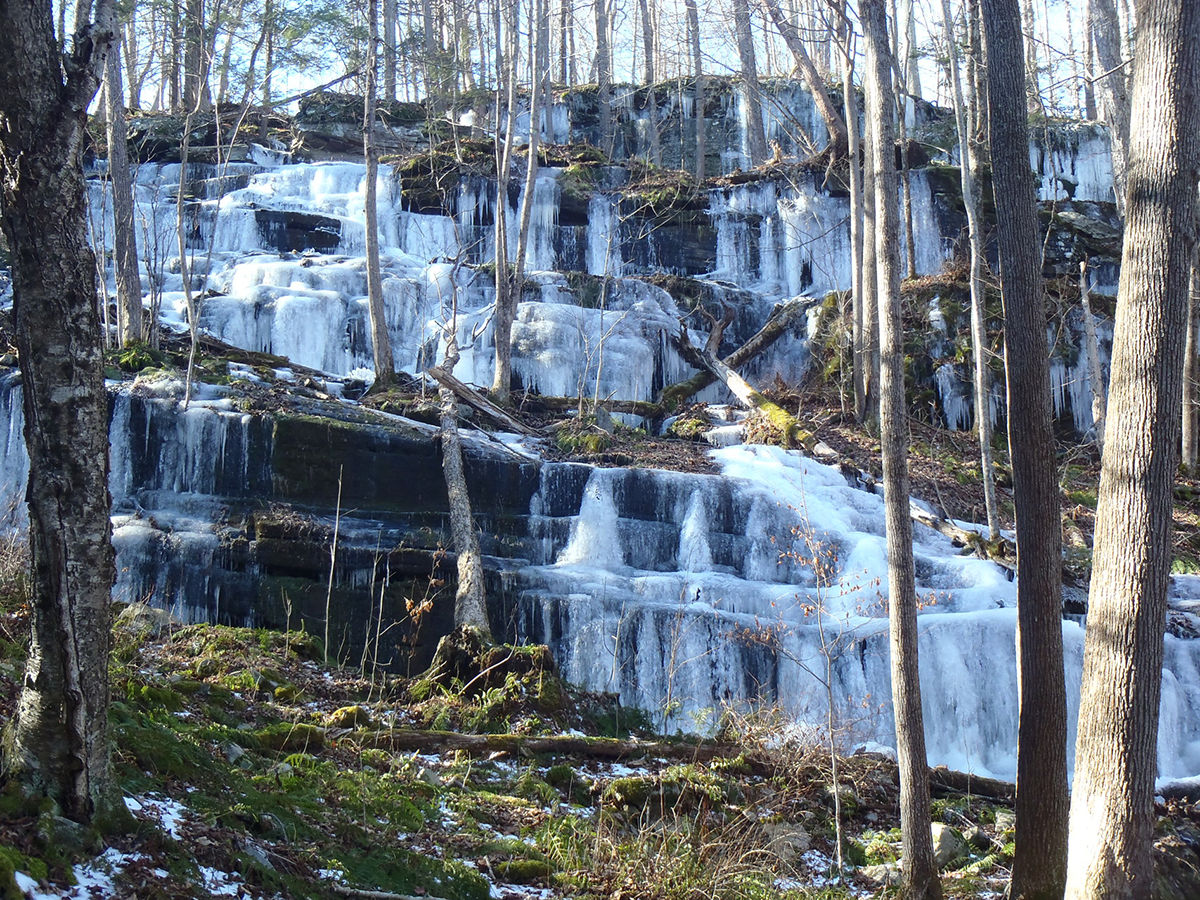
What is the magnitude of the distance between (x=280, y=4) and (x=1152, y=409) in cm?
1545

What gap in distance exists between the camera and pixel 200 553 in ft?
31.9

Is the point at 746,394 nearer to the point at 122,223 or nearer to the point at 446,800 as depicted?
the point at 122,223

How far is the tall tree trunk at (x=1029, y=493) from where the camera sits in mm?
5164

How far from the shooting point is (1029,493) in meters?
5.35

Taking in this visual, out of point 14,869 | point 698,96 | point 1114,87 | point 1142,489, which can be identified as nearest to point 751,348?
point 1114,87

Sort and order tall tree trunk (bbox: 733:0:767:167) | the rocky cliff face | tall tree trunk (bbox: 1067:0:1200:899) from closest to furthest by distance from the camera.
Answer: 1. tall tree trunk (bbox: 1067:0:1200:899)
2. the rocky cliff face
3. tall tree trunk (bbox: 733:0:767:167)

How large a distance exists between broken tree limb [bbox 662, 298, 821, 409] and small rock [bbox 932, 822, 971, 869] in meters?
10.2

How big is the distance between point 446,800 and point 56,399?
116 inches

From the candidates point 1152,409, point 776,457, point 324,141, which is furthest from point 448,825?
point 324,141

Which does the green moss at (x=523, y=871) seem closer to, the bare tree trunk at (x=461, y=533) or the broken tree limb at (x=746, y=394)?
the bare tree trunk at (x=461, y=533)

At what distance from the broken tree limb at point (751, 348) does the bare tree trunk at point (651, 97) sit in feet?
27.3

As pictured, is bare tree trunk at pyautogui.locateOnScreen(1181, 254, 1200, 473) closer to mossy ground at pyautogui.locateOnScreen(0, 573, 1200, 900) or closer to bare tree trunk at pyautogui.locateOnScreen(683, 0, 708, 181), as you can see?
mossy ground at pyautogui.locateOnScreen(0, 573, 1200, 900)

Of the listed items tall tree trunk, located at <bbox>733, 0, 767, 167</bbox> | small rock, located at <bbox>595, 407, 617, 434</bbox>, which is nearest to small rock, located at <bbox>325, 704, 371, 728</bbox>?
small rock, located at <bbox>595, 407, 617, 434</bbox>

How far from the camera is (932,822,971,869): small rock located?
582 centimetres
